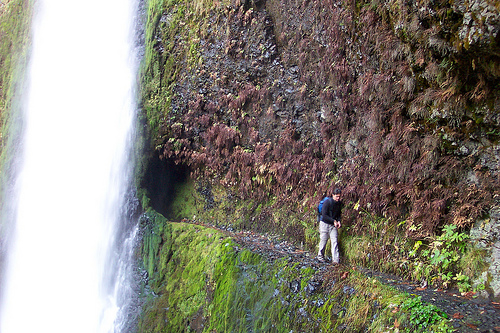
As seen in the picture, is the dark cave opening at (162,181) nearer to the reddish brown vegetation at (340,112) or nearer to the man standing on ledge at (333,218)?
the reddish brown vegetation at (340,112)

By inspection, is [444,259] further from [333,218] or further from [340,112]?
[340,112]

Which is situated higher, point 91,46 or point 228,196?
point 91,46

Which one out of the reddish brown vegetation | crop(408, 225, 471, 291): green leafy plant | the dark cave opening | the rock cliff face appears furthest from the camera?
the dark cave opening

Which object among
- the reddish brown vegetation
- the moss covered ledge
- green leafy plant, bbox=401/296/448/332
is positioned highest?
the reddish brown vegetation

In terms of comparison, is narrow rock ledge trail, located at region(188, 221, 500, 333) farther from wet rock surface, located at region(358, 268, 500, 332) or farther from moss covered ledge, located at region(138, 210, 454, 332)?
moss covered ledge, located at region(138, 210, 454, 332)

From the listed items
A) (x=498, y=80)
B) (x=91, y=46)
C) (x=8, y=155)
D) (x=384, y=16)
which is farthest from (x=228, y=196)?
(x=8, y=155)

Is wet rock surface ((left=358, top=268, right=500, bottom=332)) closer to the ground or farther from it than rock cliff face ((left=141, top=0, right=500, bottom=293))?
closer to the ground

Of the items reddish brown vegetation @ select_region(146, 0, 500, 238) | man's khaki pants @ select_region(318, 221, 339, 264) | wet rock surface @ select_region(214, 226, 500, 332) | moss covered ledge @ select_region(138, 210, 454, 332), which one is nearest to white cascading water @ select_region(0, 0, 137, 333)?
moss covered ledge @ select_region(138, 210, 454, 332)

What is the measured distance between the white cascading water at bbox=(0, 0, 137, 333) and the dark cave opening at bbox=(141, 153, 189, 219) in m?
0.74

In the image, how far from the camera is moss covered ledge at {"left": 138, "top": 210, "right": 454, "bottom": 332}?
4832 mm

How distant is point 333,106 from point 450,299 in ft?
14.3

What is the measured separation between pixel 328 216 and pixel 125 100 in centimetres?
857

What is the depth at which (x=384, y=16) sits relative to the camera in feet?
21.0

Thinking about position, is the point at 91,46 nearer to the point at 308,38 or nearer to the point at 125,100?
the point at 125,100
